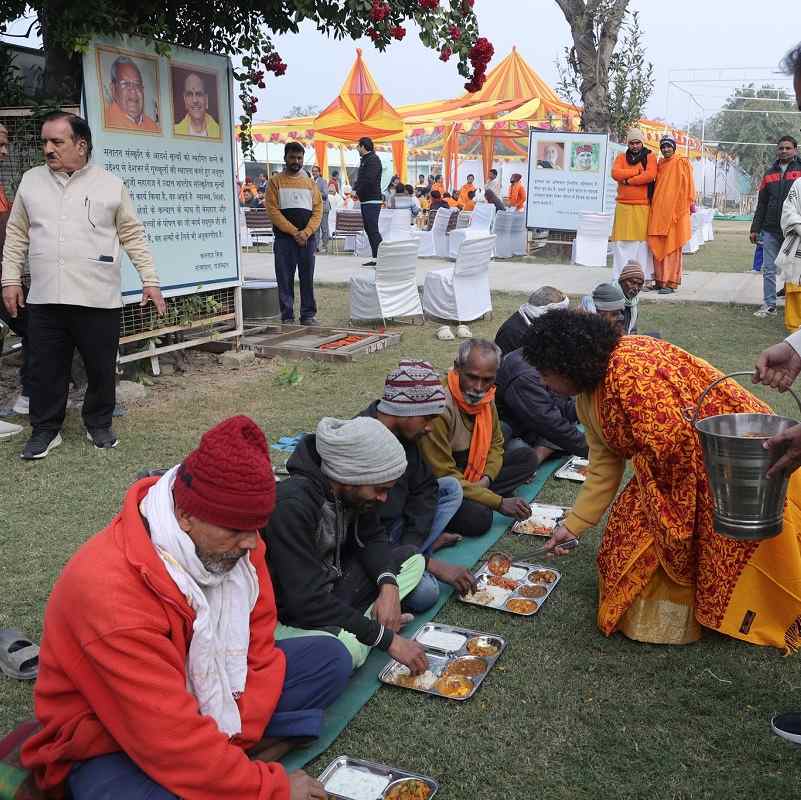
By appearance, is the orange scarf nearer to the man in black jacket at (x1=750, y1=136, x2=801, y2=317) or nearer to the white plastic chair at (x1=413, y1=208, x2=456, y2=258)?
the man in black jacket at (x1=750, y1=136, x2=801, y2=317)

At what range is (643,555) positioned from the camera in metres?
3.16

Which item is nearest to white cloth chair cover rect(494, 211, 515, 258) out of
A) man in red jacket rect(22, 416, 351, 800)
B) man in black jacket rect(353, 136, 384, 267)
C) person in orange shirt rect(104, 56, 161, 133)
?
man in black jacket rect(353, 136, 384, 267)

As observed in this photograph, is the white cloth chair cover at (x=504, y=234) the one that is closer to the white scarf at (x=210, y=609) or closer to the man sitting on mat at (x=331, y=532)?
the man sitting on mat at (x=331, y=532)

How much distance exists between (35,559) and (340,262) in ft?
42.8

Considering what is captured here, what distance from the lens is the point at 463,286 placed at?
31.7 feet

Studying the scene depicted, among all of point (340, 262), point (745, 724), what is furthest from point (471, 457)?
point (340, 262)

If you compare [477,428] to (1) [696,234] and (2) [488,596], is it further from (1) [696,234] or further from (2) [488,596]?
(1) [696,234]

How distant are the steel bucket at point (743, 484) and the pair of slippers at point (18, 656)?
233 centimetres

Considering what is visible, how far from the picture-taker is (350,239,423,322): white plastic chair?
9.28m

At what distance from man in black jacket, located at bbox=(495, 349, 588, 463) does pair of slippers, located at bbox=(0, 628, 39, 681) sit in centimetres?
273

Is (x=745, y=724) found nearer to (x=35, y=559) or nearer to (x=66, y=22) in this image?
(x=35, y=559)

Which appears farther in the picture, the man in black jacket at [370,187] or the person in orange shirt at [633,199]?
the man in black jacket at [370,187]

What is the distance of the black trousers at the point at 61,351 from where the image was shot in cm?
494

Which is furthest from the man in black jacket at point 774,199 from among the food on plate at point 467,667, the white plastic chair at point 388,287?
the food on plate at point 467,667
